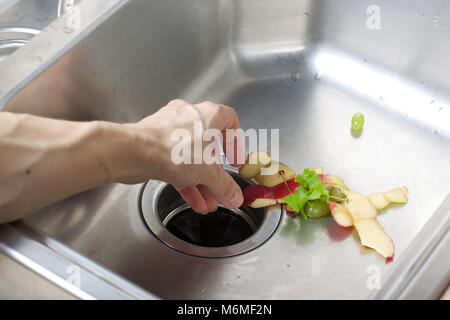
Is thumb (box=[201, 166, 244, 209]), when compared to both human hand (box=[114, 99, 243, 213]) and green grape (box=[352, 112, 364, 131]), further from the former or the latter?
green grape (box=[352, 112, 364, 131])

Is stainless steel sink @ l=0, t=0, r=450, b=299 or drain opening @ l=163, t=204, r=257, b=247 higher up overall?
stainless steel sink @ l=0, t=0, r=450, b=299

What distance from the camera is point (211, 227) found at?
0.85 meters

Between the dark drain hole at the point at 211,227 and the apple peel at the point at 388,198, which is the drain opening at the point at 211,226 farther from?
the apple peel at the point at 388,198

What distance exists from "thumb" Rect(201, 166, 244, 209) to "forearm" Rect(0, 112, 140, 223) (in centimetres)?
14

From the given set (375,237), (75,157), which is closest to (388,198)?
(375,237)

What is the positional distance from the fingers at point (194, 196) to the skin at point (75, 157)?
0.24ft

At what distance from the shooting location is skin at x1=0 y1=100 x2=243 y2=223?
50cm

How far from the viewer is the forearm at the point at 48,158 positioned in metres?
0.50

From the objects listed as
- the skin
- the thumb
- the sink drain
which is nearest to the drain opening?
the sink drain

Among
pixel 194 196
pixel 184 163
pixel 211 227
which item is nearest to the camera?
pixel 184 163

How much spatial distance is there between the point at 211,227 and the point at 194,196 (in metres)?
0.14

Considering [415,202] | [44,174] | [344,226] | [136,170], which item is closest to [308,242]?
[344,226]

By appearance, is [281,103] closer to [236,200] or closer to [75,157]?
[236,200]

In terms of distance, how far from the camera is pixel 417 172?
0.83 meters
